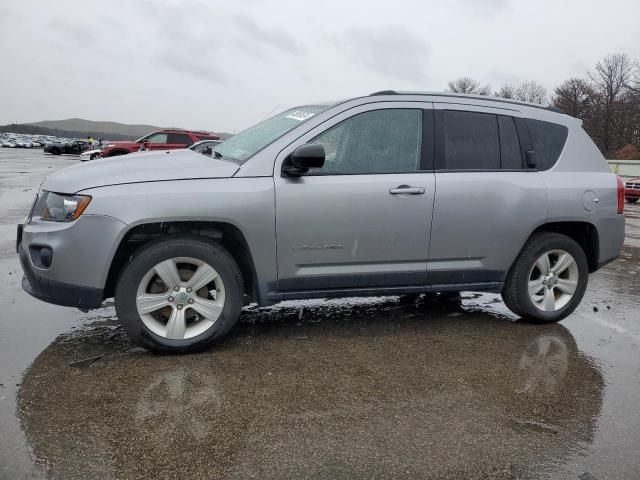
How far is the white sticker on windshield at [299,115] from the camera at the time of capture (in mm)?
4307

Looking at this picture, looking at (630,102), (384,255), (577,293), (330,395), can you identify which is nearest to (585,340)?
(577,293)

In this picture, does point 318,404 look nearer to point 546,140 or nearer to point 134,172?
point 134,172

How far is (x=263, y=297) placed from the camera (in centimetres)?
405

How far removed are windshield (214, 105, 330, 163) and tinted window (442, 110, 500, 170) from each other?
0.99 metres

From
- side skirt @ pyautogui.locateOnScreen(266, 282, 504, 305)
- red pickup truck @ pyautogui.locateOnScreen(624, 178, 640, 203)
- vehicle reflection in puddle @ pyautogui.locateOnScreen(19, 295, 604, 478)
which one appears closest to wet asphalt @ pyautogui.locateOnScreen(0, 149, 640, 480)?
vehicle reflection in puddle @ pyautogui.locateOnScreen(19, 295, 604, 478)

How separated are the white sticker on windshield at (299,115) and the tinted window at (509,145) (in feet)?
5.21

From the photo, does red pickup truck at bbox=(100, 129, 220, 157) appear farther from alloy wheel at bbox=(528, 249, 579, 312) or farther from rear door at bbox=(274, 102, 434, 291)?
alloy wheel at bbox=(528, 249, 579, 312)

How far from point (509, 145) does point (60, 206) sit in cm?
340

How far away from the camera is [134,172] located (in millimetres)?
3816

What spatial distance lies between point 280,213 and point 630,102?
219 feet

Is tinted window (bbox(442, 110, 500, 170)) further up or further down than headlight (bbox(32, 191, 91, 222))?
further up

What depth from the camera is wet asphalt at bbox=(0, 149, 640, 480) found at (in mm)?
2613

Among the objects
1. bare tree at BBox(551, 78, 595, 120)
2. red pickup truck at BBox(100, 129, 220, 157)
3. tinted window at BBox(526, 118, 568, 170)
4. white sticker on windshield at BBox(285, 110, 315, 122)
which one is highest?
bare tree at BBox(551, 78, 595, 120)

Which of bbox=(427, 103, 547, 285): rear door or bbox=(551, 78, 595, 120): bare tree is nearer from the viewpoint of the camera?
bbox=(427, 103, 547, 285): rear door
